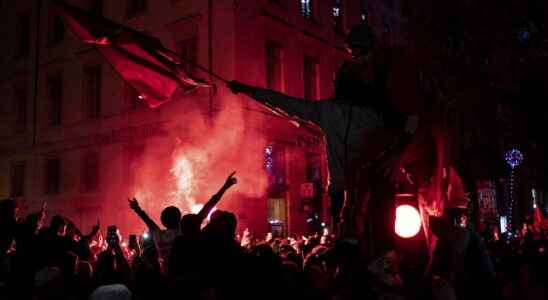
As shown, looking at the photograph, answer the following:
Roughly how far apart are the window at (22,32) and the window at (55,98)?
3.17 m

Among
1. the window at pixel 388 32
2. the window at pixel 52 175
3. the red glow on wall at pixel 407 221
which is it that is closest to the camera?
the red glow on wall at pixel 407 221

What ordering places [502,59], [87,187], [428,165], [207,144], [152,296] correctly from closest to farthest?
[428,165] → [152,296] → [502,59] → [207,144] → [87,187]

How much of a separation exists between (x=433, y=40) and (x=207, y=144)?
8169 millimetres

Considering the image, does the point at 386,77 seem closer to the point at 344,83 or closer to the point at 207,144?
the point at 344,83

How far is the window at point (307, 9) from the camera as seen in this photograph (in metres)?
23.6

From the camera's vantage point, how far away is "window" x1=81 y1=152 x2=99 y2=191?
76.9ft

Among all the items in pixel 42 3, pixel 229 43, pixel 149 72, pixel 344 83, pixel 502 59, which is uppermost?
pixel 42 3

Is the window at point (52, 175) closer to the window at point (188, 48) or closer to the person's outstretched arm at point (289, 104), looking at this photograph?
the window at point (188, 48)

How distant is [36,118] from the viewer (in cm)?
2597

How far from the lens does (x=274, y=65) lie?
2198 centimetres

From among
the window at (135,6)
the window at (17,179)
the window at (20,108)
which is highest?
the window at (135,6)

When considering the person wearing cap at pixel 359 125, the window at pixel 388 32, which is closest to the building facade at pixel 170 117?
the window at pixel 388 32

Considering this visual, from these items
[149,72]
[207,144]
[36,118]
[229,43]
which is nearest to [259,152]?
[207,144]

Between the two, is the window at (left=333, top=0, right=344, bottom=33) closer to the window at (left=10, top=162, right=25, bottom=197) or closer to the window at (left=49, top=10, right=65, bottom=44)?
the window at (left=49, top=10, right=65, bottom=44)
